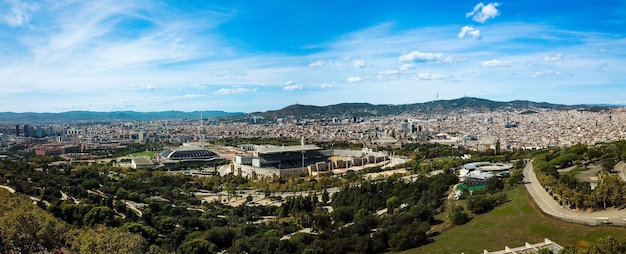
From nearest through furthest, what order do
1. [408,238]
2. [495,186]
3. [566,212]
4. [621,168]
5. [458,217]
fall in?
[408,238]
[566,212]
[458,217]
[495,186]
[621,168]

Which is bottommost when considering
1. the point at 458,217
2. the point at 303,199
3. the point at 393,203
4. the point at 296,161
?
the point at 296,161

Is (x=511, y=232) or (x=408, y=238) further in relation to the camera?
(x=408, y=238)

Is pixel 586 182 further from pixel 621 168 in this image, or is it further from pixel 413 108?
pixel 413 108

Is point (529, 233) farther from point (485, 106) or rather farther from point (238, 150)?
point (485, 106)

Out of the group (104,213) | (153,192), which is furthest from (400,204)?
(153,192)

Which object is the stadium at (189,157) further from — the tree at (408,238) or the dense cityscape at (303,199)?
the tree at (408,238)

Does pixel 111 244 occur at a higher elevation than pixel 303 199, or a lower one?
higher

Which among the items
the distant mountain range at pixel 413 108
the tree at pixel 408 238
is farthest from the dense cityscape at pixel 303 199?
the distant mountain range at pixel 413 108

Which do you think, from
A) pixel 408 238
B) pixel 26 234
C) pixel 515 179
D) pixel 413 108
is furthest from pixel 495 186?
pixel 413 108
